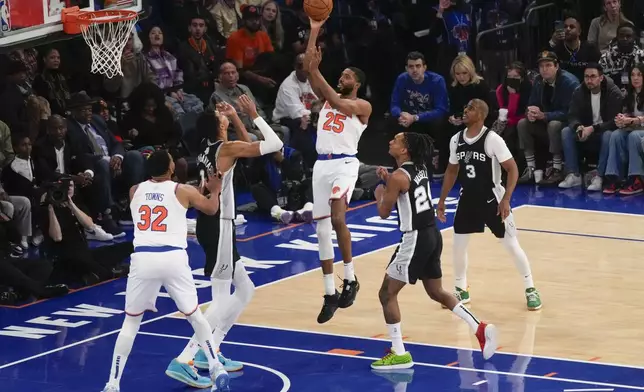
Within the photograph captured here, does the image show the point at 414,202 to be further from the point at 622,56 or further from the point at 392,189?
the point at 622,56

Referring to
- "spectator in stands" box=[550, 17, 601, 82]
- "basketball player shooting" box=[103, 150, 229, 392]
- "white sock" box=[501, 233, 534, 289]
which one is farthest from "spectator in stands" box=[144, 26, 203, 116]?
"basketball player shooting" box=[103, 150, 229, 392]

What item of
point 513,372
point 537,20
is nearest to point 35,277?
point 513,372

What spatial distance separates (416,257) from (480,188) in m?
1.94

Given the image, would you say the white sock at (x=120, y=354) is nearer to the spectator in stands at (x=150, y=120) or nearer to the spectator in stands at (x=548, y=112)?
the spectator in stands at (x=150, y=120)

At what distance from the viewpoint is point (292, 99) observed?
19.4 metres

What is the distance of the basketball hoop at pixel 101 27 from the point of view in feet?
48.6

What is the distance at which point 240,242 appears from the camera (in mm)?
16750

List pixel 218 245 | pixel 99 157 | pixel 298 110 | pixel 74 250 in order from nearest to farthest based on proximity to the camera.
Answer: pixel 218 245
pixel 74 250
pixel 99 157
pixel 298 110

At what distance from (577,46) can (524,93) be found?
1.37 metres

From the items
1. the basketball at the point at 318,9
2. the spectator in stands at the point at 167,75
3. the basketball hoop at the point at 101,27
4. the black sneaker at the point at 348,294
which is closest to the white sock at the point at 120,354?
the black sneaker at the point at 348,294

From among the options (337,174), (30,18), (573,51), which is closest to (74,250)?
(30,18)

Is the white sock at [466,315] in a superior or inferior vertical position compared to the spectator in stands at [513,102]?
inferior

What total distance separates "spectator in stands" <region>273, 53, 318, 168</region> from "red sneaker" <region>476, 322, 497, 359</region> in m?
7.68

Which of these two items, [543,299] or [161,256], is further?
[543,299]
